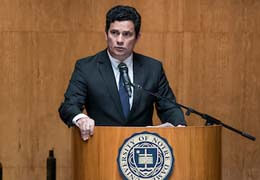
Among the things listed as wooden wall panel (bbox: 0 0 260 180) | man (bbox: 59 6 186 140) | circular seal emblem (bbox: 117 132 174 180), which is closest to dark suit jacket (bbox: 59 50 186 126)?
man (bbox: 59 6 186 140)

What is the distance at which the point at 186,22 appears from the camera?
7094mm

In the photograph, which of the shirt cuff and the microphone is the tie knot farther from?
the shirt cuff

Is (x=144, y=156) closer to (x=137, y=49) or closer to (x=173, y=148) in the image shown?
(x=173, y=148)

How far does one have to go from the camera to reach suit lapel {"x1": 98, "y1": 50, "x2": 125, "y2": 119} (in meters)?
4.71

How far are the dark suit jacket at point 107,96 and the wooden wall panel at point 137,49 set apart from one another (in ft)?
7.12

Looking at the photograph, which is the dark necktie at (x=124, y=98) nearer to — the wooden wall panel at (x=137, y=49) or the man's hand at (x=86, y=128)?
the man's hand at (x=86, y=128)

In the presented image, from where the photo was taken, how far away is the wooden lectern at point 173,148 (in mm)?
4180

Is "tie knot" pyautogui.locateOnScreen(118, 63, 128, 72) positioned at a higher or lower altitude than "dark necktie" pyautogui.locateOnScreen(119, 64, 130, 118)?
higher

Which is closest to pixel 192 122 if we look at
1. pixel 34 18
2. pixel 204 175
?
pixel 34 18

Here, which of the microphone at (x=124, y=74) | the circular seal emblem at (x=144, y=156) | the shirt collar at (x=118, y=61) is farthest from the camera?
the shirt collar at (x=118, y=61)

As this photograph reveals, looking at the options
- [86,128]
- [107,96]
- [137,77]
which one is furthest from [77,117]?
[137,77]

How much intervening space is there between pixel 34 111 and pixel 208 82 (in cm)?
166

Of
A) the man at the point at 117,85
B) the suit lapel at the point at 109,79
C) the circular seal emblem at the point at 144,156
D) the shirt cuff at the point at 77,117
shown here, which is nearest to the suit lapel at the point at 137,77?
the man at the point at 117,85

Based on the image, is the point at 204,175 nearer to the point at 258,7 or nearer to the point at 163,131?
the point at 163,131
